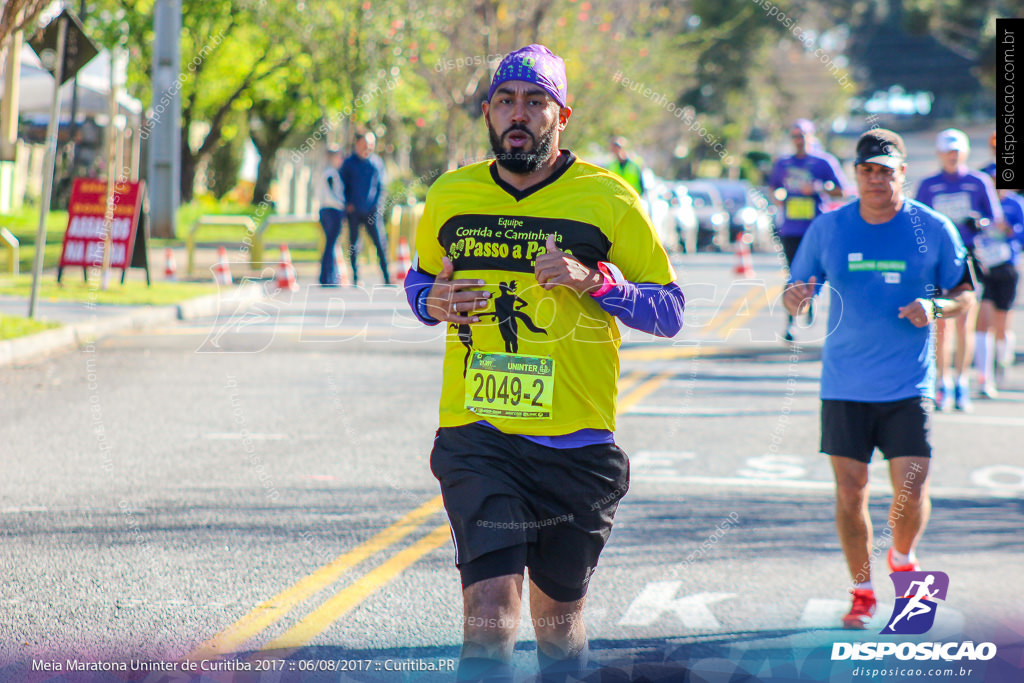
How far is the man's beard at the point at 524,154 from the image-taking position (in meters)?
3.74

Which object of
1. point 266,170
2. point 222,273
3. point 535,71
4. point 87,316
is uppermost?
point 266,170

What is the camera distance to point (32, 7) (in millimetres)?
13055

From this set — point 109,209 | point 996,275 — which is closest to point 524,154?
point 996,275

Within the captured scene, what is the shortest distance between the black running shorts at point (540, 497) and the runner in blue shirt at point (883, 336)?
202 cm

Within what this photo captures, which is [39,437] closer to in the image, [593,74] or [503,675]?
[503,675]

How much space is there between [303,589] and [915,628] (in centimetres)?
245

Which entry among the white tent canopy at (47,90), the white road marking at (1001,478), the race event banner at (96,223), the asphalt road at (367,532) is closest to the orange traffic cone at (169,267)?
the race event banner at (96,223)

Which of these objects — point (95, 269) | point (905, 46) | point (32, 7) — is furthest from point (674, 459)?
point (905, 46)

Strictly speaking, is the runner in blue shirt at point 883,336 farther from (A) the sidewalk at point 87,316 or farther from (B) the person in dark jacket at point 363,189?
(B) the person in dark jacket at point 363,189

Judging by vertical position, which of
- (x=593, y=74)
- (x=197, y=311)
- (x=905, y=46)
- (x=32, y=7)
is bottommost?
(x=197, y=311)

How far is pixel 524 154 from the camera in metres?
3.74

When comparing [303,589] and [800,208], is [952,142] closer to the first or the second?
[800,208]

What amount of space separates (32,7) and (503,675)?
11.5 meters

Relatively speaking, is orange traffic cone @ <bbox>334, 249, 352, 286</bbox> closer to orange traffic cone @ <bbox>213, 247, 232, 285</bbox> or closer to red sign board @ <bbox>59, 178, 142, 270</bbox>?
orange traffic cone @ <bbox>213, 247, 232, 285</bbox>
